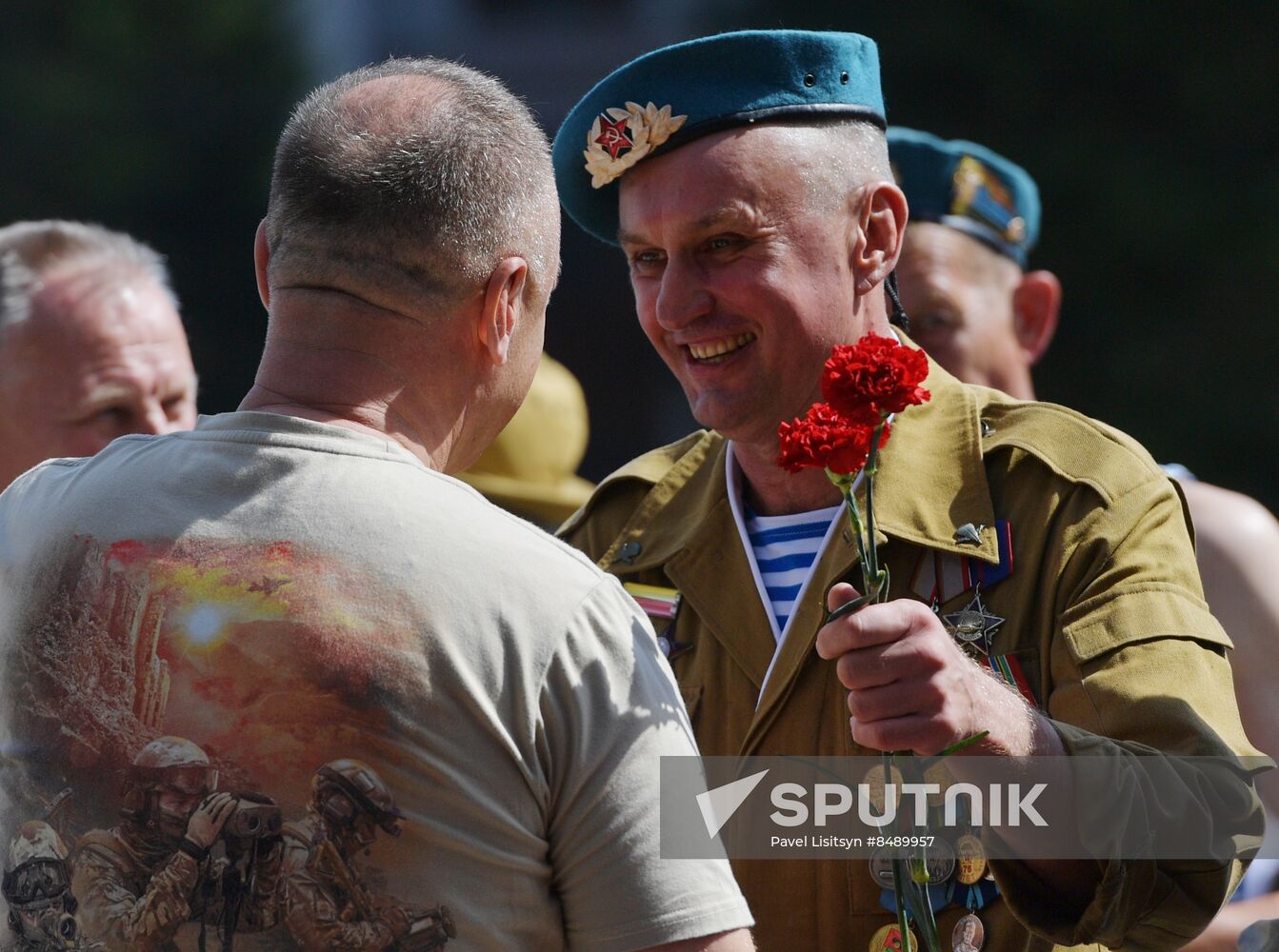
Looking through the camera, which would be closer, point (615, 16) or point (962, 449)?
point (962, 449)

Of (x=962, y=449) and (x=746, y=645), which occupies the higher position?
(x=962, y=449)

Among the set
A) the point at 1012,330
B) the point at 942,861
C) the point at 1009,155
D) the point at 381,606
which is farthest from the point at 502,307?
the point at 1009,155

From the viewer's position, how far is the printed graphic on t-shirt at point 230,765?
177 cm

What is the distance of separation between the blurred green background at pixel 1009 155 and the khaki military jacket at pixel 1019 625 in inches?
269

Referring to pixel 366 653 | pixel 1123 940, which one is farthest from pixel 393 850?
pixel 1123 940

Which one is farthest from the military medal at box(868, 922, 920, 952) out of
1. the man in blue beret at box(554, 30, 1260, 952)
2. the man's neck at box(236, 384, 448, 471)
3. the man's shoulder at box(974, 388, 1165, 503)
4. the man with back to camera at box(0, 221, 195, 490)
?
the man with back to camera at box(0, 221, 195, 490)

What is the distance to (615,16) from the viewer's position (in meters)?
13.6

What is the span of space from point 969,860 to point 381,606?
3.70 ft

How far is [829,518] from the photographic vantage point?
2887 millimetres

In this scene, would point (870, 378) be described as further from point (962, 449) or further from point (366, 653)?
point (962, 449)

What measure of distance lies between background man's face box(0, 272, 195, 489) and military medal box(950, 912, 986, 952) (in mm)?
1912

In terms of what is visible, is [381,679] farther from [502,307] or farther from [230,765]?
[502,307]

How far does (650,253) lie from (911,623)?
1.18 meters

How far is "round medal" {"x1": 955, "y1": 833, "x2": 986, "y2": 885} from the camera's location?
249 cm
